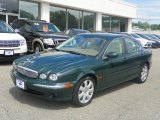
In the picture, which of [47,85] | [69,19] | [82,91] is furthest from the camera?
[69,19]

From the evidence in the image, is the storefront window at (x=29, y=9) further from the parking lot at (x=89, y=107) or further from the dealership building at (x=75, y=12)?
the parking lot at (x=89, y=107)

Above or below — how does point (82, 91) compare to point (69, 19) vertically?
below

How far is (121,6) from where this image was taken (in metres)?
32.7

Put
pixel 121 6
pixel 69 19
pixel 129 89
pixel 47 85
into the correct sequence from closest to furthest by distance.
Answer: pixel 47 85
pixel 129 89
pixel 69 19
pixel 121 6

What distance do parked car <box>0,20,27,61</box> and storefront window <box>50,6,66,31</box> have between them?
529 inches

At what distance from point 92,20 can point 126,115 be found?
24855 millimetres

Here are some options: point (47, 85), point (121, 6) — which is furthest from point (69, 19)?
point (47, 85)

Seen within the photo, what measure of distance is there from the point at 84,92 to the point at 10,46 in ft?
15.4

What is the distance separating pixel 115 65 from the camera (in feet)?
19.0

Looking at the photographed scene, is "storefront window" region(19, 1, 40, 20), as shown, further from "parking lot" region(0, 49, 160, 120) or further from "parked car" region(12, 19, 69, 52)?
"parking lot" region(0, 49, 160, 120)

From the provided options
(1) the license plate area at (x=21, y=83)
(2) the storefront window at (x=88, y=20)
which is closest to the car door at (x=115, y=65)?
(1) the license plate area at (x=21, y=83)

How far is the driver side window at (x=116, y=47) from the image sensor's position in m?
5.79

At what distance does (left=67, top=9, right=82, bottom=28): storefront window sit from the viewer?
25.4m

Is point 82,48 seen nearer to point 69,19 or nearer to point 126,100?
point 126,100
